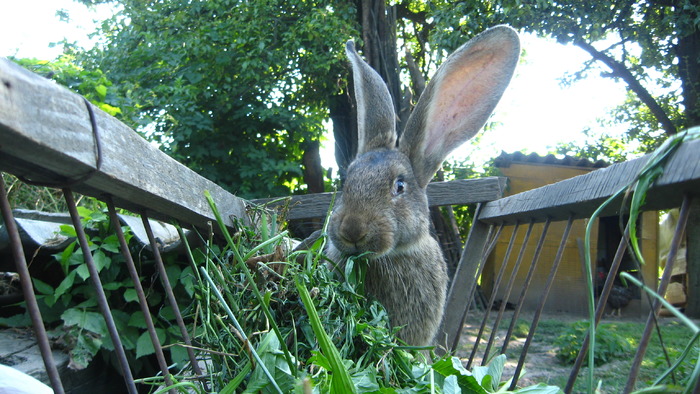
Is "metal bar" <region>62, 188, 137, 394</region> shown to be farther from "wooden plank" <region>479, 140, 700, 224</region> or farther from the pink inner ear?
the pink inner ear

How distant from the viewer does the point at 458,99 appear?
292cm

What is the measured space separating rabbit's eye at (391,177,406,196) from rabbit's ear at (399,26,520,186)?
7.1 inches

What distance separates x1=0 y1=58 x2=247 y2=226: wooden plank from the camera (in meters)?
0.91

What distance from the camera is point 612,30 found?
8.52 meters

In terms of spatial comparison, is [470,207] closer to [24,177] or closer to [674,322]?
[674,322]

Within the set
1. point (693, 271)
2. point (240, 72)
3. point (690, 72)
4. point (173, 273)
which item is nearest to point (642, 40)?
point (690, 72)

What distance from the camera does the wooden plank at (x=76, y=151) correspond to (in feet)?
2.99

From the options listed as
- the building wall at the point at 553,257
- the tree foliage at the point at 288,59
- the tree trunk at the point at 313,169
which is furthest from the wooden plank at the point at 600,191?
the building wall at the point at 553,257

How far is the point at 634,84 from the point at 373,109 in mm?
7712

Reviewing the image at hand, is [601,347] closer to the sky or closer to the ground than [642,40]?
closer to the ground

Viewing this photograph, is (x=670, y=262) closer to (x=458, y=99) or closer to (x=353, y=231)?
(x=353, y=231)

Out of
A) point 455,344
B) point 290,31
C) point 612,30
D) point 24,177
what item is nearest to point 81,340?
point 24,177

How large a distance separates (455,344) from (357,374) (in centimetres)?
177

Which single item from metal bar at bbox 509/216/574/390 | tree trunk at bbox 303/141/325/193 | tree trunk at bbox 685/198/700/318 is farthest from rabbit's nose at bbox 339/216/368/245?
tree trunk at bbox 685/198/700/318
